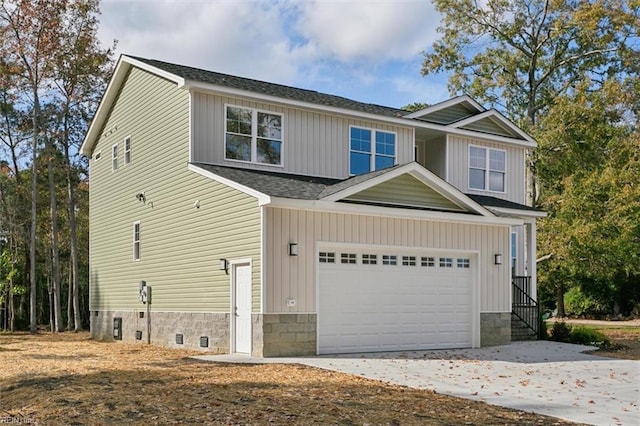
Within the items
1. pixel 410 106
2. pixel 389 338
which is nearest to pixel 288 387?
pixel 389 338

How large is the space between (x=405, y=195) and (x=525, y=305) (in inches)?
237

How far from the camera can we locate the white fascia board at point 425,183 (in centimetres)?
1480

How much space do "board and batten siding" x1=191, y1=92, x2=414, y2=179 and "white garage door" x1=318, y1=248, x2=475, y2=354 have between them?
3832 millimetres

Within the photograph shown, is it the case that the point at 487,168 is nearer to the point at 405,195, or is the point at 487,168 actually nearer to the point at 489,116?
the point at 489,116

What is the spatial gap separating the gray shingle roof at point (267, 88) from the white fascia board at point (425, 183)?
12.0ft

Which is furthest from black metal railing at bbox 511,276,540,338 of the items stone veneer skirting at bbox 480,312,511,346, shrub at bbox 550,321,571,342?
stone veneer skirting at bbox 480,312,511,346

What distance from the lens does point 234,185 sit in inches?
571

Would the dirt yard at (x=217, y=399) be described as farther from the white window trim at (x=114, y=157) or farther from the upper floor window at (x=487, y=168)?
the upper floor window at (x=487, y=168)

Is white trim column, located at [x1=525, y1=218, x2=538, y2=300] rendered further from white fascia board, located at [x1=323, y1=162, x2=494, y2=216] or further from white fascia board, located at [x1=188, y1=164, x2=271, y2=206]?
white fascia board, located at [x1=188, y1=164, x2=271, y2=206]

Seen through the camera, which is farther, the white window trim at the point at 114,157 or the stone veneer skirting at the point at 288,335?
the white window trim at the point at 114,157

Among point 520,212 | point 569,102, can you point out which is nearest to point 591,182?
point 569,102

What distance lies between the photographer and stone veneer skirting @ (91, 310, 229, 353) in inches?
601

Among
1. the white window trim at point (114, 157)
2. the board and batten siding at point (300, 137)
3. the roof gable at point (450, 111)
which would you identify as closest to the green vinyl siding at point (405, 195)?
the board and batten siding at point (300, 137)

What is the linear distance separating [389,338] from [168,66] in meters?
9.48
